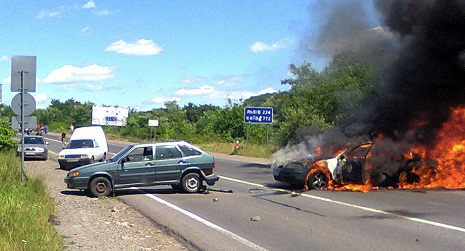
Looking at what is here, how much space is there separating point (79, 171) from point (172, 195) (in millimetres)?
2657

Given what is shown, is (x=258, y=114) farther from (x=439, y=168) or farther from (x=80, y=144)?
(x=439, y=168)

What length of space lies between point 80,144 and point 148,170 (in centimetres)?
1311

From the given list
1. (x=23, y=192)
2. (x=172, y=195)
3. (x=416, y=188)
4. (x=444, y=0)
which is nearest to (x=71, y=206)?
(x=23, y=192)

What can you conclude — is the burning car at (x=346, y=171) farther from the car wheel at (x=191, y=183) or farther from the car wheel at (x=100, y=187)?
the car wheel at (x=100, y=187)

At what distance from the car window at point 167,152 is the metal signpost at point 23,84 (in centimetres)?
362

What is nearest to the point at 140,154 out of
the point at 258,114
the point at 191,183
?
the point at 191,183

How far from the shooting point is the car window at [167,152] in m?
15.9

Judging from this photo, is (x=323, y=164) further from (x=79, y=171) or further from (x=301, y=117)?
(x=301, y=117)

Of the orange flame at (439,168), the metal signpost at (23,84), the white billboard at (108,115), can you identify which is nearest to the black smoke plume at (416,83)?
the orange flame at (439,168)

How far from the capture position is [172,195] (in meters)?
15.6

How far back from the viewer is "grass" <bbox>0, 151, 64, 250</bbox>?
7.11 meters

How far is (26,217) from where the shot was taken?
28.4 ft

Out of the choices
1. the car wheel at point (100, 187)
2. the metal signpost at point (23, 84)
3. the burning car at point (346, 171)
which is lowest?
the car wheel at point (100, 187)

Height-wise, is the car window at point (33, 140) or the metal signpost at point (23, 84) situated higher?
the metal signpost at point (23, 84)
